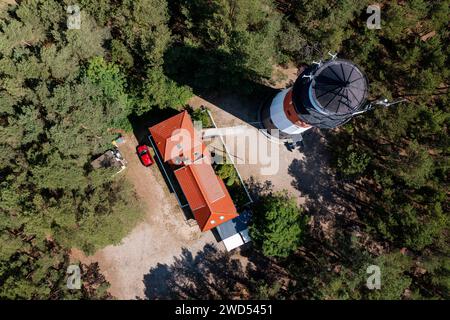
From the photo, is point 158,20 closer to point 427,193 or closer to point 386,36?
point 386,36

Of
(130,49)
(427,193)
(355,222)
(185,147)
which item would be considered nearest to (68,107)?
(130,49)

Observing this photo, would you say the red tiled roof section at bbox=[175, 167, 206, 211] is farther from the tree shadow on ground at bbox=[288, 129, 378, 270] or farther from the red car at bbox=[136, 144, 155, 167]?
the tree shadow on ground at bbox=[288, 129, 378, 270]

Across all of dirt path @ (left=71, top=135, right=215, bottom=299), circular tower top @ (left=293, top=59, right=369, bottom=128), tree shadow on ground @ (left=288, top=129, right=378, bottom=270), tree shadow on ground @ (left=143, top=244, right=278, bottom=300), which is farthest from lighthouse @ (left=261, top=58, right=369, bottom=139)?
tree shadow on ground @ (left=143, top=244, right=278, bottom=300)

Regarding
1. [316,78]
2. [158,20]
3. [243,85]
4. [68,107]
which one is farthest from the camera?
[243,85]

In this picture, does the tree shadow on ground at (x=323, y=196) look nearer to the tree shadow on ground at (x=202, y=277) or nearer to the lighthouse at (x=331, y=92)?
the tree shadow on ground at (x=202, y=277)

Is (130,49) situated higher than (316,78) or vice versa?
(130,49)

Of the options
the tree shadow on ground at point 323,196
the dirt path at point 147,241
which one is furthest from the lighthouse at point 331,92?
the dirt path at point 147,241
